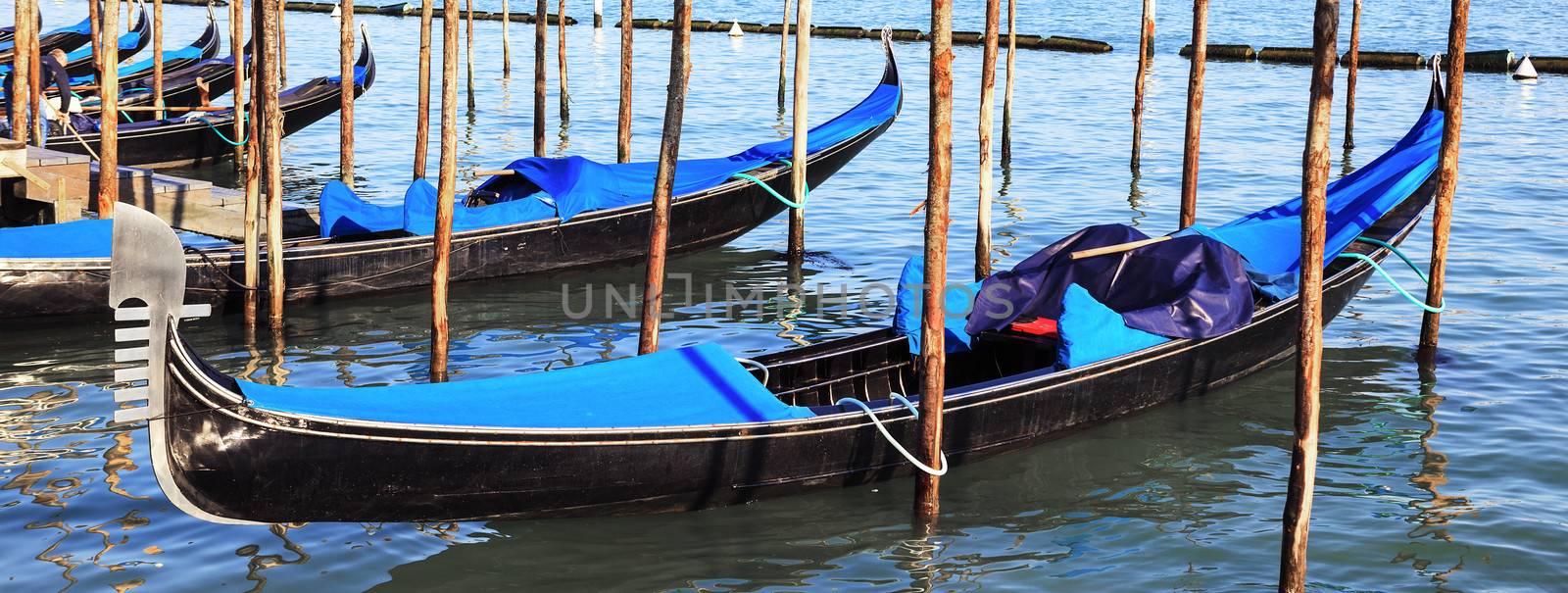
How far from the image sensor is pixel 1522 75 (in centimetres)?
2181

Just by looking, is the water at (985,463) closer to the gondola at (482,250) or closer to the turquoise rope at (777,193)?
the gondola at (482,250)

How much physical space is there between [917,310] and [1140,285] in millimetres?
1202

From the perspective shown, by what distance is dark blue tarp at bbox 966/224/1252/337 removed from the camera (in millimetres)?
7082

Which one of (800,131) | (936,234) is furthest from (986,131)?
(936,234)

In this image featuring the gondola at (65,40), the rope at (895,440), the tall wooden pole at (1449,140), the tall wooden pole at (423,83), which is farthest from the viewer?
the gondola at (65,40)

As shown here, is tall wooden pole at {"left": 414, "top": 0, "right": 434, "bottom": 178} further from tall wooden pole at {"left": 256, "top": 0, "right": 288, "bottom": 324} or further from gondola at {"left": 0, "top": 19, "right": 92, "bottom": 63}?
gondola at {"left": 0, "top": 19, "right": 92, "bottom": 63}

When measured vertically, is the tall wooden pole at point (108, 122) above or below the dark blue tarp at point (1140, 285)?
above

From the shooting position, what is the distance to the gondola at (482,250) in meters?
8.44

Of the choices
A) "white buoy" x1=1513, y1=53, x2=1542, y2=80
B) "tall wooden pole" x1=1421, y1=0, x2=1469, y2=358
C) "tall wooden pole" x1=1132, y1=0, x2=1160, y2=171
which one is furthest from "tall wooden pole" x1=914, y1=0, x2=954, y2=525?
"white buoy" x1=1513, y1=53, x2=1542, y2=80

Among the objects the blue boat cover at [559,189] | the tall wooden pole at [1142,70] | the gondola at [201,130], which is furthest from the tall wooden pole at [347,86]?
the tall wooden pole at [1142,70]

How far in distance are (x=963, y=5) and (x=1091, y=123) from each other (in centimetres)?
2478

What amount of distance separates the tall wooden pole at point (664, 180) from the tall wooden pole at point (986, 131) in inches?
94.3

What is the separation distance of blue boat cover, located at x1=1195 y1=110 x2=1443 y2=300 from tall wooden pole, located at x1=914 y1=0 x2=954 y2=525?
110 inches

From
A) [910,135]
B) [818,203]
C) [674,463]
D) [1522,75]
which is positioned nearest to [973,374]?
[674,463]
